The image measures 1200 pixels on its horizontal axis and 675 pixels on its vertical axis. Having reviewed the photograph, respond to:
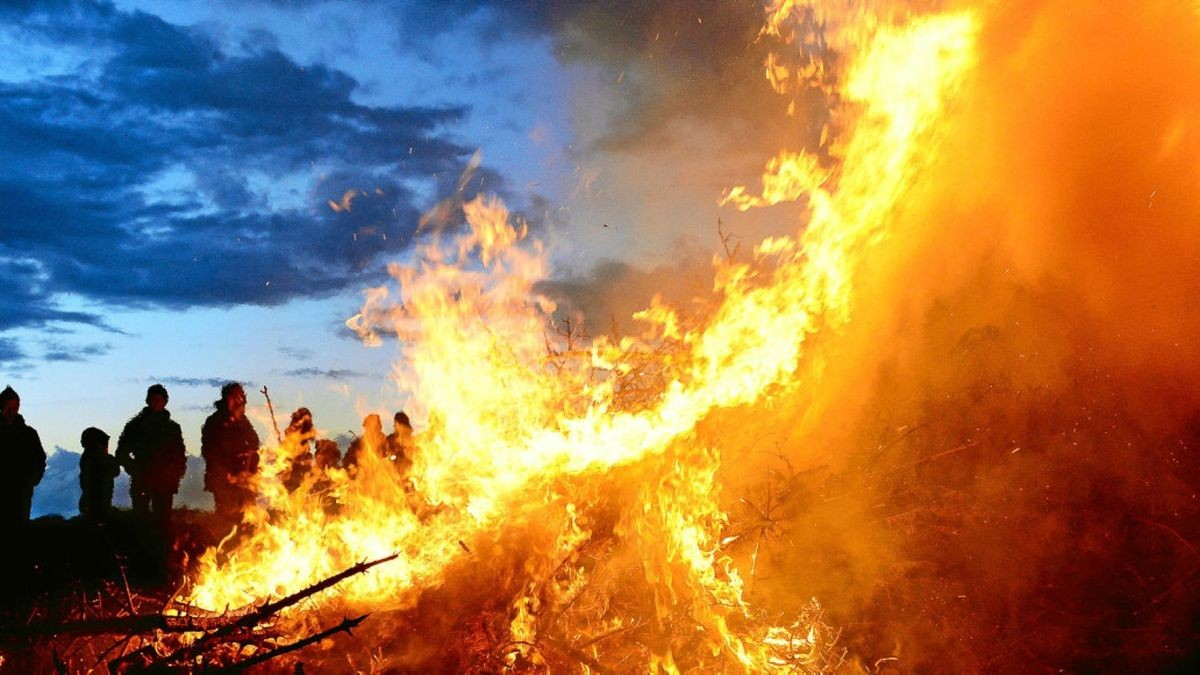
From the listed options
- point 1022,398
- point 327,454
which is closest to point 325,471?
point 327,454

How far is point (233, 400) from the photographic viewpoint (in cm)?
954

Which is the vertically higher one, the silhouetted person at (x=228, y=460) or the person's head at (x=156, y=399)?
the person's head at (x=156, y=399)

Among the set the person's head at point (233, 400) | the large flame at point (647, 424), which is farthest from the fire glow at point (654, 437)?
Answer: the person's head at point (233, 400)

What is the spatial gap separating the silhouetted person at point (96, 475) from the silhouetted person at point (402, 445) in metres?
3.56

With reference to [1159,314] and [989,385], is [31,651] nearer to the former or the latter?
[989,385]

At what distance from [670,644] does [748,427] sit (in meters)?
2.21

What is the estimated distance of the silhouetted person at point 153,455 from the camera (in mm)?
9398

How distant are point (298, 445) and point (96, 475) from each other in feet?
9.78

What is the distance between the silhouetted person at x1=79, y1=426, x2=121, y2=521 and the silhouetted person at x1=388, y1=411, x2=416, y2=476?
3.56 m

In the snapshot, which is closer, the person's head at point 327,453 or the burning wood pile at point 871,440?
the burning wood pile at point 871,440

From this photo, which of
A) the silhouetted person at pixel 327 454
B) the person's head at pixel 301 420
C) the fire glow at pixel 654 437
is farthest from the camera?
the person's head at pixel 301 420

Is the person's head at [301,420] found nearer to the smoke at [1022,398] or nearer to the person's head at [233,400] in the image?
the person's head at [233,400]

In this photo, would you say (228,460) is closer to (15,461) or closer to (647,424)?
(15,461)

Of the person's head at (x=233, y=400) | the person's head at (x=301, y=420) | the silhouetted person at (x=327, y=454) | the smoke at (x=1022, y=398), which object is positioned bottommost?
the smoke at (x=1022, y=398)
